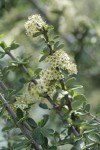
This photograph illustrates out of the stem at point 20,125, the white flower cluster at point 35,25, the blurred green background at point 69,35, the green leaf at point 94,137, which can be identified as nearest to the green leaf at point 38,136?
the stem at point 20,125

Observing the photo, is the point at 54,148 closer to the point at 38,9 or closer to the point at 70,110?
the point at 70,110

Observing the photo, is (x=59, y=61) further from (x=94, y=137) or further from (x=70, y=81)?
(x=94, y=137)

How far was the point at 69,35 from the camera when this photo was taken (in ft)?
7.52

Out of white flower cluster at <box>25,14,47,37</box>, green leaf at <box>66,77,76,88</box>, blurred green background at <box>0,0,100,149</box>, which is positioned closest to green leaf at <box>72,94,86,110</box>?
green leaf at <box>66,77,76,88</box>

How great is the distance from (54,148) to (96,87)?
1287mm

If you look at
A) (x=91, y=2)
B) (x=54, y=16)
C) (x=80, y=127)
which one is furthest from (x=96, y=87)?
(x=91, y=2)

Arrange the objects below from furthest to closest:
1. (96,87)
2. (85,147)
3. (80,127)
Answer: (96,87), (80,127), (85,147)

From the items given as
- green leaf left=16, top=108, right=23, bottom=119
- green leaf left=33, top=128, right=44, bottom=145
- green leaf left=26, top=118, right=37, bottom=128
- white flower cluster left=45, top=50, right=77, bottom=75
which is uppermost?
white flower cluster left=45, top=50, right=77, bottom=75

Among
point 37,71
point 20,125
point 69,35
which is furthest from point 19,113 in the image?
point 69,35

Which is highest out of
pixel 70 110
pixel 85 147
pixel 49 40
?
pixel 49 40

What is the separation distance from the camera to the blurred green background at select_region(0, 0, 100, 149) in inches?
78.3

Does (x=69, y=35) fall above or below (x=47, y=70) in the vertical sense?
above

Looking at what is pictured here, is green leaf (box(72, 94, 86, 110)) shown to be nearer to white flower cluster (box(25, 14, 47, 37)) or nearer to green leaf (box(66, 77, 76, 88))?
green leaf (box(66, 77, 76, 88))

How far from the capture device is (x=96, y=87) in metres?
2.27
